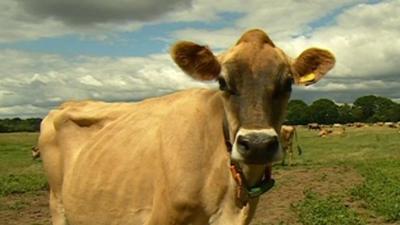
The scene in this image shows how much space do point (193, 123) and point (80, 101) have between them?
311 centimetres

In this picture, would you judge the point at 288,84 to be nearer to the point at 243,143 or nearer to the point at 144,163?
the point at 243,143

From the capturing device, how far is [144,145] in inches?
205

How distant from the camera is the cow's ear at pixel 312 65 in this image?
4738mm

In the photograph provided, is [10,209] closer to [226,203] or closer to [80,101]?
[80,101]

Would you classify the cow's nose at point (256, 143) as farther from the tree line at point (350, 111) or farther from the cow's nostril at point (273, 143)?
the tree line at point (350, 111)

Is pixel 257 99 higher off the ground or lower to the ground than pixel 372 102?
higher

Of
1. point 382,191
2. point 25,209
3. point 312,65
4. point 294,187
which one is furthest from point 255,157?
point 294,187

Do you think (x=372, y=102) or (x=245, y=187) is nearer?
(x=245, y=187)

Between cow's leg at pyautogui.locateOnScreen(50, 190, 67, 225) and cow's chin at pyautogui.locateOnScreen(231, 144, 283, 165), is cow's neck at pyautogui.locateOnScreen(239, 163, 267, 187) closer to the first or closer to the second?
cow's chin at pyautogui.locateOnScreen(231, 144, 283, 165)

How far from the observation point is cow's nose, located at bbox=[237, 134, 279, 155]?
3830 mm

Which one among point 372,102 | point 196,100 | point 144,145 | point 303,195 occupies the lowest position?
point 372,102

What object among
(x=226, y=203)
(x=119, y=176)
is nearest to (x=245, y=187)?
(x=226, y=203)

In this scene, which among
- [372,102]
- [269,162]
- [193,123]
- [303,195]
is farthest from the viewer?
[372,102]

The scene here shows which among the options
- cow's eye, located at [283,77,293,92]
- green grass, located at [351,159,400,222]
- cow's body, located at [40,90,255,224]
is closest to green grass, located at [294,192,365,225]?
green grass, located at [351,159,400,222]
